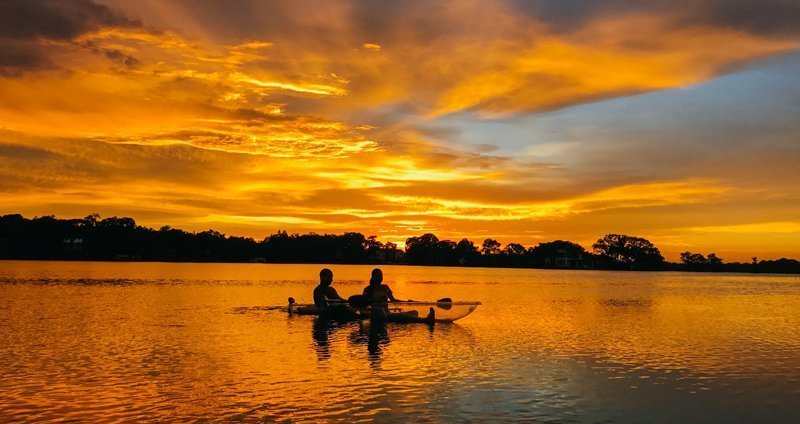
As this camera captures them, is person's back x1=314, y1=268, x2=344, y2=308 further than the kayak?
Yes

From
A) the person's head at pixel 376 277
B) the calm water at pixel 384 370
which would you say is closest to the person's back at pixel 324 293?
the calm water at pixel 384 370

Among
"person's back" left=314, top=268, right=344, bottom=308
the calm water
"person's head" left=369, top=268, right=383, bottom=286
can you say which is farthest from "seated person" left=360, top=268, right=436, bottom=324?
"person's back" left=314, top=268, right=344, bottom=308

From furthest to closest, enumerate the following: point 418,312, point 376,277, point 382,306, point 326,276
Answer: point 326,276 → point 418,312 → point 376,277 → point 382,306

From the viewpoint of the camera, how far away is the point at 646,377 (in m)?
21.5

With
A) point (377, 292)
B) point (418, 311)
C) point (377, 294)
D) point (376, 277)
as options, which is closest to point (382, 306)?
point (377, 294)

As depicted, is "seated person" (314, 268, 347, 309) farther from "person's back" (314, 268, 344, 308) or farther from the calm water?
the calm water

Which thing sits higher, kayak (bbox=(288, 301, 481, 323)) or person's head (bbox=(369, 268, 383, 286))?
person's head (bbox=(369, 268, 383, 286))

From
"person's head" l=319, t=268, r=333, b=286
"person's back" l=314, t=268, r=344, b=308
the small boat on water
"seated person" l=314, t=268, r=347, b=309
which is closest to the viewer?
the small boat on water

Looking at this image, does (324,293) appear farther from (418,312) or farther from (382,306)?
(418,312)

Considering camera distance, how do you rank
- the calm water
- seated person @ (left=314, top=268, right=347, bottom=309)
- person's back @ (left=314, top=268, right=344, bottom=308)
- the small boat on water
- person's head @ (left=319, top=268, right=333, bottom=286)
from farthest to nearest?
1. person's back @ (left=314, top=268, right=344, bottom=308)
2. seated person @ (left=314, top=268, right=347, bottom=309)
3. person's head @ (left=319, top=268, right=333, bottom=286)
4. the small boat on water
5. the calm water

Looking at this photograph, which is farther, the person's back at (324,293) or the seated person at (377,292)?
the person's back at (324,293)

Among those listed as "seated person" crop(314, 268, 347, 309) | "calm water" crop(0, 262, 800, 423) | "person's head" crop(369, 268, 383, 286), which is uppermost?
"person's head" crop(369, 268, 383, 286)

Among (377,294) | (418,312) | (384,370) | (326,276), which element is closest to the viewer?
(384,370)

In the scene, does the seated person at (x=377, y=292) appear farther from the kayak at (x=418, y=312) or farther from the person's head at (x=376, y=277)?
the kayak at (x=418, y=312)
